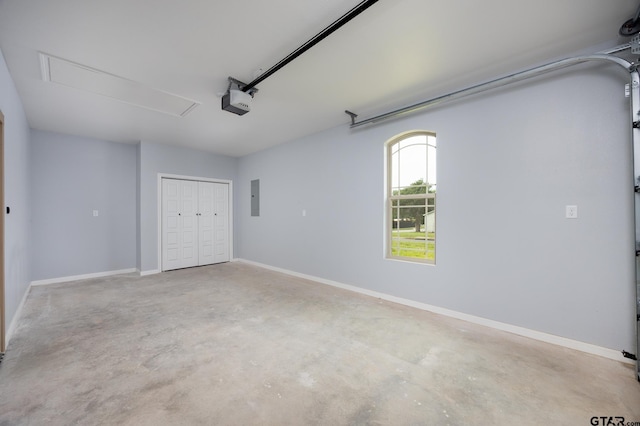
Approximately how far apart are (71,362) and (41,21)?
2814 millimetres

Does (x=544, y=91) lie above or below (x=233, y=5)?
below

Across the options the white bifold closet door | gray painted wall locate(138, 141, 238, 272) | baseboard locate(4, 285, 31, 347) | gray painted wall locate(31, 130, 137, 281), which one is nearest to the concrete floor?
baseboard locate(4, 285, 31, 347)

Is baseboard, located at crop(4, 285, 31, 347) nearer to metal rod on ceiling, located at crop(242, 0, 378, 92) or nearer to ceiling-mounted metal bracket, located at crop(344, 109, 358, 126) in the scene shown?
metal rod on ceiling, located at crop(242, 0, 378, 92)

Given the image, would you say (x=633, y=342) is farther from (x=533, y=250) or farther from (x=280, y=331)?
(x=280, y=331)

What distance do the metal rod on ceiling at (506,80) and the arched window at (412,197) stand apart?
0.41 meters

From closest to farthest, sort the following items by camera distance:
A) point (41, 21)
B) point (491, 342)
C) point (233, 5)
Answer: point (233, 5), point (41, 21), point (491, 342)

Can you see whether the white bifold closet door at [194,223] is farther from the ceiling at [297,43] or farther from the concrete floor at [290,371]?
the ceiling at [297,43]

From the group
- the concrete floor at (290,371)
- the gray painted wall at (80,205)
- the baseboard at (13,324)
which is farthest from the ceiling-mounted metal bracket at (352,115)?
the gray painted wall at (80,205)

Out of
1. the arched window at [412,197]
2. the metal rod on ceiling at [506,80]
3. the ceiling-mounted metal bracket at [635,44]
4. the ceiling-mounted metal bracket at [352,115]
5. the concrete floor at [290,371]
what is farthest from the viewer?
the ceiling-mounted metal bracket at [352,115]

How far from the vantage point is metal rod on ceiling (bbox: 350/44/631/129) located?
2.22m

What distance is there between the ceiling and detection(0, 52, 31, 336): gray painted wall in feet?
0.77

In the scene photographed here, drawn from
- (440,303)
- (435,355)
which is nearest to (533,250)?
(440,303)

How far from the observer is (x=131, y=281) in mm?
4891

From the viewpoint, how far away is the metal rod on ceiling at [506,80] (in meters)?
2.22
